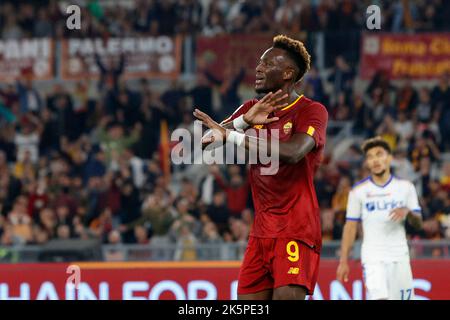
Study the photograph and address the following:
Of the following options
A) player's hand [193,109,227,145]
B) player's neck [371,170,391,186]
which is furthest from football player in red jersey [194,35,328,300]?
player's neck [371,170,391,186]

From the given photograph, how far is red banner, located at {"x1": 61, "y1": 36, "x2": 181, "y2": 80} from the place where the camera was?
20484mm

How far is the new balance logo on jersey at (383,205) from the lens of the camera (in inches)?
428

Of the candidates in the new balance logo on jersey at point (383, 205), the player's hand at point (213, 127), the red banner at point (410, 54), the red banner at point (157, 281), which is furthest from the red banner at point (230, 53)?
the player's hand at point (213, 127)

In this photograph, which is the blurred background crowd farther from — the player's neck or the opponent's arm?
the opponent's arm

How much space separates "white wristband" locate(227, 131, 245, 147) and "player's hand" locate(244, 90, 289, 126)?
0.19m

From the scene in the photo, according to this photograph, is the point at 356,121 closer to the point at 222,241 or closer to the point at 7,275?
the point at 222,241

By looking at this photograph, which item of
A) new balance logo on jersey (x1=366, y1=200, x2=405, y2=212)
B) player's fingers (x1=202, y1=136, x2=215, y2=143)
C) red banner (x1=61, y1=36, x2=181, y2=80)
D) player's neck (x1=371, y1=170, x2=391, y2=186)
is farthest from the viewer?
red banner (x1=61, y1=36, x2=181, y2=80)

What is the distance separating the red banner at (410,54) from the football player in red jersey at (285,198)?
11950 millimetres

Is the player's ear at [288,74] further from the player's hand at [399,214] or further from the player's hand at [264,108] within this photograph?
the player's hand at [399,214]

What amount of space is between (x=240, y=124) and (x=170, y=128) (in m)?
11.4

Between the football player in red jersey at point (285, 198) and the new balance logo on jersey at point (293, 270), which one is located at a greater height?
the football player in red jersey at point (285, 198)

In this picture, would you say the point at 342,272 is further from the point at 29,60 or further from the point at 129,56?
the point at 29,60

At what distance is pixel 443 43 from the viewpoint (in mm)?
19266

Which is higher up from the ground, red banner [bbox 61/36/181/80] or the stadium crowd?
the stadium crowd
